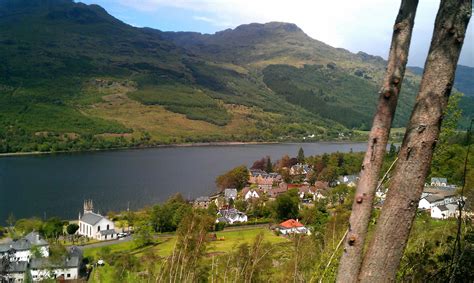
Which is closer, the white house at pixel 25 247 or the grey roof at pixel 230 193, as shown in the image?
the white house at pixel 25 247

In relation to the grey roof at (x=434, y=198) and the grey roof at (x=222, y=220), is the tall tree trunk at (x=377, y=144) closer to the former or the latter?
the grey roof at (x=434, y=198)

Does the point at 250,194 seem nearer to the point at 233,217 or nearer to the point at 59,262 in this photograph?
the point at 233,217

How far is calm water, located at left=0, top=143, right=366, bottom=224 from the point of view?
34531 mm

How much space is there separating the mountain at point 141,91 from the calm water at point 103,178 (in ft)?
41.4

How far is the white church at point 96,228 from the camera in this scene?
27641 millimetres

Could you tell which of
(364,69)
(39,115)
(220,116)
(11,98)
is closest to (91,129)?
(39,115)

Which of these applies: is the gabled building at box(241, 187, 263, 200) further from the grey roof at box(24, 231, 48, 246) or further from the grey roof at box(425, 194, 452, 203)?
the grey roof at box(24, 231, 48, 246)

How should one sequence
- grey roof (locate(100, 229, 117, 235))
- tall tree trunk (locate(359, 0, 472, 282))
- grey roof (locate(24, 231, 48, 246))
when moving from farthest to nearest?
grey roof (locate(100, 229, 117, 235)) < grey roof (locate(24, 231, 48, 246)) < tall tree trunk (locate(359, 0, 472, 282))

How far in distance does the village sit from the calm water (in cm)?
358

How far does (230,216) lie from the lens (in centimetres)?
3053

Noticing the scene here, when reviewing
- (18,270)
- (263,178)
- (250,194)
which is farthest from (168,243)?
(263,178)

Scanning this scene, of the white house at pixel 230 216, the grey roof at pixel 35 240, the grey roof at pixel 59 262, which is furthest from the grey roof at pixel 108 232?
the grey roof at pixel 59 262

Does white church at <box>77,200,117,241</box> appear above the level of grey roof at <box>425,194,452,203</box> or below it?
below

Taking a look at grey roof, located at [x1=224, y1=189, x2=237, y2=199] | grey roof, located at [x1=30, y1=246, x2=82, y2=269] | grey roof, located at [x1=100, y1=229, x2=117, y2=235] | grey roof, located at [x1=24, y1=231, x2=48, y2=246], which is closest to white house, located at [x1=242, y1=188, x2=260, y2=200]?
grey roof, located at [x1=224, y1=189, x2=237, y2=199]
